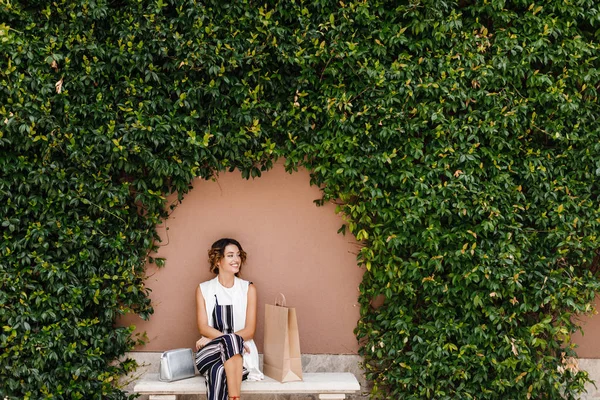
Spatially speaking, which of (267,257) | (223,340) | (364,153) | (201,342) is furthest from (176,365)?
(364,153)

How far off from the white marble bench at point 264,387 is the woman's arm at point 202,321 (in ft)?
1.03

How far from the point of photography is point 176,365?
4297 millimetres

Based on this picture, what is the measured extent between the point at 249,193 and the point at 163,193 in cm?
64

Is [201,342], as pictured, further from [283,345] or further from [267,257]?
[267,257]

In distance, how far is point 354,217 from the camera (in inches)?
177

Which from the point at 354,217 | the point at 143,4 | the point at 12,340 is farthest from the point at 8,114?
the point at 354,217

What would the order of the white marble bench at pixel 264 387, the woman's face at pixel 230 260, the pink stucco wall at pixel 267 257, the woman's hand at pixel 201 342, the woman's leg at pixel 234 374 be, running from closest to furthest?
1. the woman's leg at pixel 234 374
2. the white marble bench at pixel 264 387
3. the woman's hand at pixel 201 342
4. the woman's face at pixel 230 260
5. the pink stucco wall at pixel 267 257

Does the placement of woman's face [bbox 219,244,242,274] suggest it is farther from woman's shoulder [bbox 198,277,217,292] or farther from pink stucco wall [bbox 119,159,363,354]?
pink stucco wall [bbox 119,159,363,354]

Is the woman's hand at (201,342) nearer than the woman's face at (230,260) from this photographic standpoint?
Yes

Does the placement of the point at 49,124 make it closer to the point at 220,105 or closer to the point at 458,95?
the point at 220,105

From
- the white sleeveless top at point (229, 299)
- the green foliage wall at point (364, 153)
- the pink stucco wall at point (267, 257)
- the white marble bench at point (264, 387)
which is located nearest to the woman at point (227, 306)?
the white sleeveless top at point (229, 299)

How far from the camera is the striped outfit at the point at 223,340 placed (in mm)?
4055

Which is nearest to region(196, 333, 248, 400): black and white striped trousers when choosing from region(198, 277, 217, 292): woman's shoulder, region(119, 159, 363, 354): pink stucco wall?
region(198, 277, 217, 292): woman's shoulder

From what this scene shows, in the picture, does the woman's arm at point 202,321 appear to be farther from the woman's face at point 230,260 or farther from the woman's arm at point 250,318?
the woman's face at point 230,260
